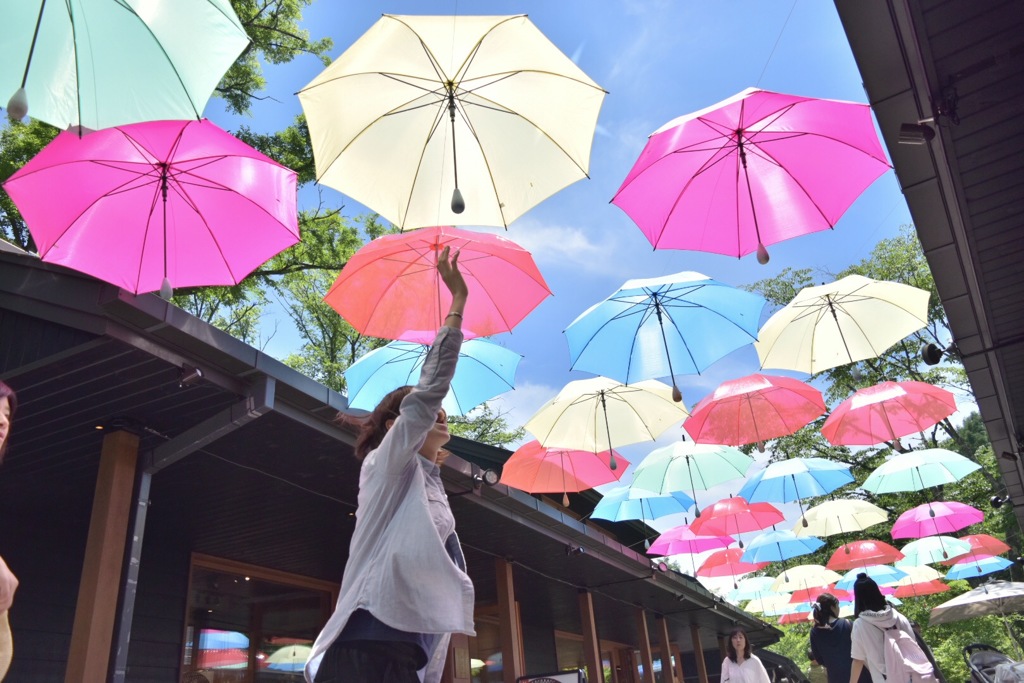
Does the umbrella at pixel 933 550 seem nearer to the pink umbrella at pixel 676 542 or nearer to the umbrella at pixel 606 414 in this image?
the pink umbrella at pixel 676 542

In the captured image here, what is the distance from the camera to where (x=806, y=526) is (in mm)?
14961

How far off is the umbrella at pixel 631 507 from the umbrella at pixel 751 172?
7.13 m

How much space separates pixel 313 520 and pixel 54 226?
4.91m

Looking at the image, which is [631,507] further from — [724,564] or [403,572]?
[403,572]

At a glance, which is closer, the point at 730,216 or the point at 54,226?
the point at 54,226

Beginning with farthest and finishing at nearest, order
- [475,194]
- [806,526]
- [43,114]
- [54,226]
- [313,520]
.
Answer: [806,526] < [313,520] < [475,194] < [54,226] < [43,114]

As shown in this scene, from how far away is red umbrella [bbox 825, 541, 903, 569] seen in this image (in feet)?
57.0

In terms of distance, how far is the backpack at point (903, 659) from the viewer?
5691mm

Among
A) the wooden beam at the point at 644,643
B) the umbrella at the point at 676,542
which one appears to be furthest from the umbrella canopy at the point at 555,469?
the wooden beam at the point at 644,643

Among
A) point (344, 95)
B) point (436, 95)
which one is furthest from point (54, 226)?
point (436, 95)

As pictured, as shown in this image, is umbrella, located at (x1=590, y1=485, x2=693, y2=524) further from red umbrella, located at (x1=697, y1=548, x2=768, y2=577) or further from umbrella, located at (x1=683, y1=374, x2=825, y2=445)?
red umbrella, located at (x1=697, y1=548, x2=768, y2=577)

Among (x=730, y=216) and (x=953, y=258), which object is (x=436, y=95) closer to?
(x=730, y=216)

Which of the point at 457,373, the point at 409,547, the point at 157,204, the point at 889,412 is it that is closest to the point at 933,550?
the point at 889,412

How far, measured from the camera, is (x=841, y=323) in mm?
8852
